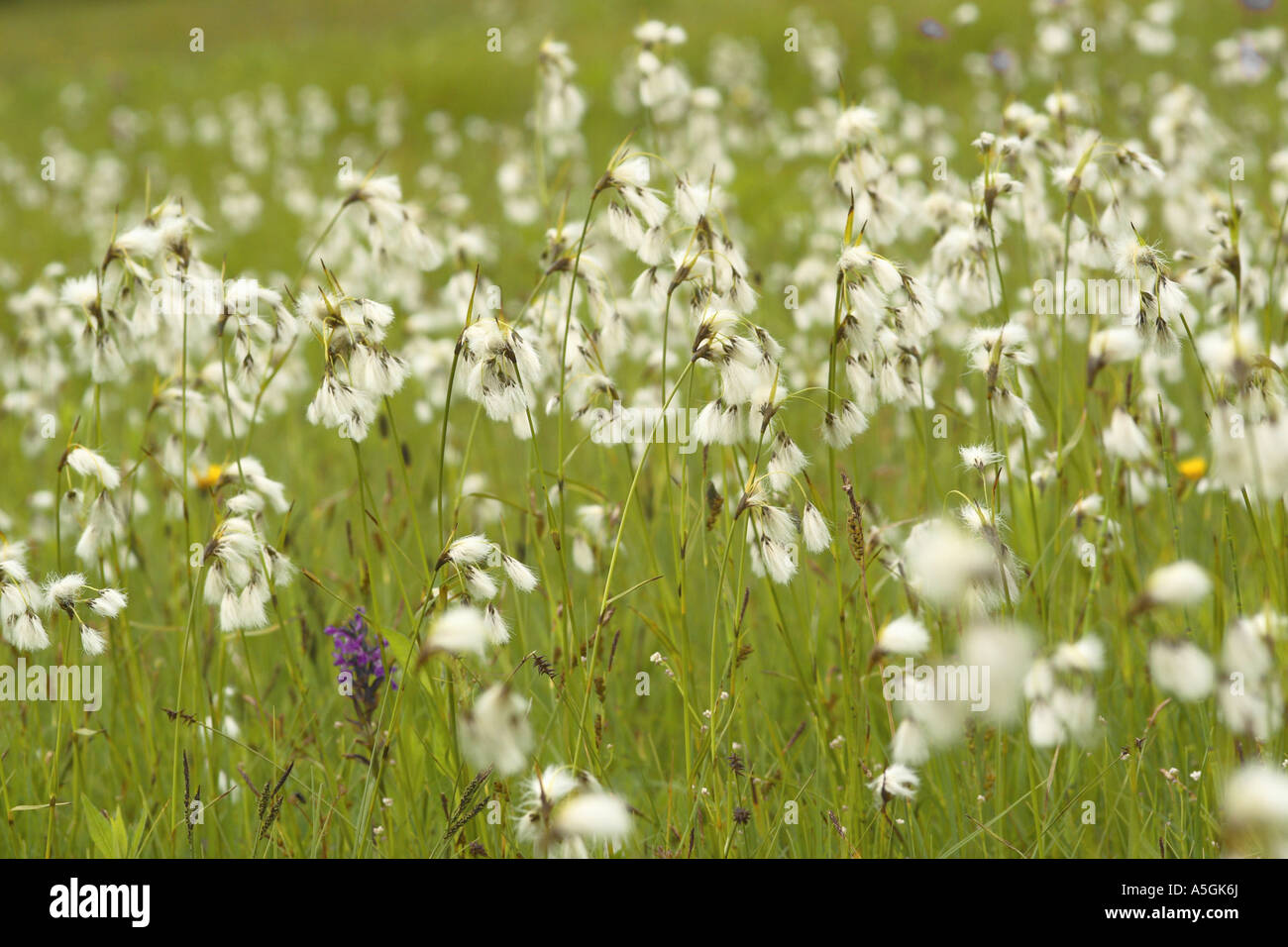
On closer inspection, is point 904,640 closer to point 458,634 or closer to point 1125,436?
point 458,634

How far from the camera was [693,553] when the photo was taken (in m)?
3.38

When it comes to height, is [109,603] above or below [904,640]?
above

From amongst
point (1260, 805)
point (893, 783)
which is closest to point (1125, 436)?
point (893, 783)

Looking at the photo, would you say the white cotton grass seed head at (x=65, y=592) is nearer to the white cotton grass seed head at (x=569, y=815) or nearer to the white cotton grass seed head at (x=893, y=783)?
the white cotton grass seed head at (x=569, y=815)

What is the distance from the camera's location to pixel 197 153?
48.5 ft

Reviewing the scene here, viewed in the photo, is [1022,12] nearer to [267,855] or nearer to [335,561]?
[335,561]

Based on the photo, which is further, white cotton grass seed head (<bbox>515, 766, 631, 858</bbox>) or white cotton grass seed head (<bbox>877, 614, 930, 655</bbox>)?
white cotton grass seed head (<bbox>877, 614, 930, 655</bbox>)

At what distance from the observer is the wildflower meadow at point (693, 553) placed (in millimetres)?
2043

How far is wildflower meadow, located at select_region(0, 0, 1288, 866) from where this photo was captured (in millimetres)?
2043

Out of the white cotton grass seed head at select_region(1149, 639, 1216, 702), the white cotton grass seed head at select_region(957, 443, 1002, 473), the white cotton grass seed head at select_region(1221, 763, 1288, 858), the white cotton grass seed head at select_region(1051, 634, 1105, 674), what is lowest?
the white cotton grass seed head at select_region(1221, 763, 1288, 858)
